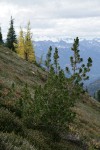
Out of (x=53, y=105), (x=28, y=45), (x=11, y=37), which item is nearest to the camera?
(x=53, y=105)

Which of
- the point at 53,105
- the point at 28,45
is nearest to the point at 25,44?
the point at 28,45

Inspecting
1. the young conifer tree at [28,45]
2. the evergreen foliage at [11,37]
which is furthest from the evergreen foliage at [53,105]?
the evergreen foliage at [11,37]

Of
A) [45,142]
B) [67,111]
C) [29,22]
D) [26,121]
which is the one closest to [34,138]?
[45,142]

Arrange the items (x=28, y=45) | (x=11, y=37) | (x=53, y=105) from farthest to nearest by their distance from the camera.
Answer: (x=11, y=37) → (x=28, y=45) → (x=53, y=105)

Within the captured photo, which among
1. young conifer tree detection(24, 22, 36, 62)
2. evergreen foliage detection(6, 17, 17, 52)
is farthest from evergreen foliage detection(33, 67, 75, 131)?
evergreen foliage detection(6, 17, 17, 52)

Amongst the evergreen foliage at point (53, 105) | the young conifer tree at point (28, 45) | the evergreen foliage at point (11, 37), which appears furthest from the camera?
the evergreen foliage at point (11, 37)

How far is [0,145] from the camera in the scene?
7426 millimetres

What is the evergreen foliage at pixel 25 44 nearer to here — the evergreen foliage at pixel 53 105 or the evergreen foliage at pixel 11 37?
the evergreen foliage at pixel 11 37

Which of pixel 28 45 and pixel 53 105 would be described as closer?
pixel 53 105

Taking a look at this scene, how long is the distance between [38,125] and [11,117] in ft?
6.10

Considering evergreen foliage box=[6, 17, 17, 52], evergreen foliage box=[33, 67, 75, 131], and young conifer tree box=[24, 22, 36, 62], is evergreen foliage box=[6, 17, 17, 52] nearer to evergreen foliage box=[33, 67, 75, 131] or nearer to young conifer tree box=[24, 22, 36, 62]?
young conifer tree box=[24, 22, 36, 62]

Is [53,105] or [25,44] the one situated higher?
[53,105]

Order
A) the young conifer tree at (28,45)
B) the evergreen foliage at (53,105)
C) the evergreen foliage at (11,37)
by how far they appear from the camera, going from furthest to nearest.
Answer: the evergreen foliage at (11,37), the young conifer tree at (28,45), the evergreen foliage at (53,105)

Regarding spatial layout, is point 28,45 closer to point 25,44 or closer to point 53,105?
point 25,44
